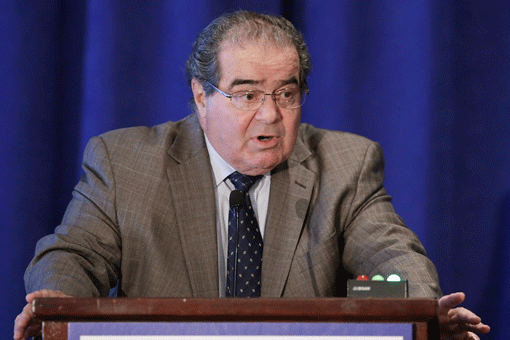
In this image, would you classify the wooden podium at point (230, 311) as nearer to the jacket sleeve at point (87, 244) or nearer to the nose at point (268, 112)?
the jacket sleeve at point (87, 244)

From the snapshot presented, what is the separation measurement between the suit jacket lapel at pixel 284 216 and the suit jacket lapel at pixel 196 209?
5.5 inches

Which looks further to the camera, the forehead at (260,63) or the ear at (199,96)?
the ear at (199,96)

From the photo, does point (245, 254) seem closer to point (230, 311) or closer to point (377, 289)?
point (377, 289)

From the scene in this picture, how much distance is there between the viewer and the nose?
1957 millimetres

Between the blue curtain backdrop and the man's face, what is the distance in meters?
0.60

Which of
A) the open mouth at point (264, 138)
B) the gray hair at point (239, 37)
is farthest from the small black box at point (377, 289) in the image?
the gray hair at point (239, 37)

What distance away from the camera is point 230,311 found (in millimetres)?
1065

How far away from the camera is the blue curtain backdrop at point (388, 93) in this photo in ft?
8.21

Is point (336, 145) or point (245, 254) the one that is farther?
point (336, 145)

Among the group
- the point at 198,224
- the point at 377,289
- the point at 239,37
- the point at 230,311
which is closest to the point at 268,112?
the point at 239,37

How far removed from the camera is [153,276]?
1.93 m

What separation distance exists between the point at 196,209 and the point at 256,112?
11.7 inches

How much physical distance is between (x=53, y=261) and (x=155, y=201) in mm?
343

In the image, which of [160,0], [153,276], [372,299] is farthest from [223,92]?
[372,299]
